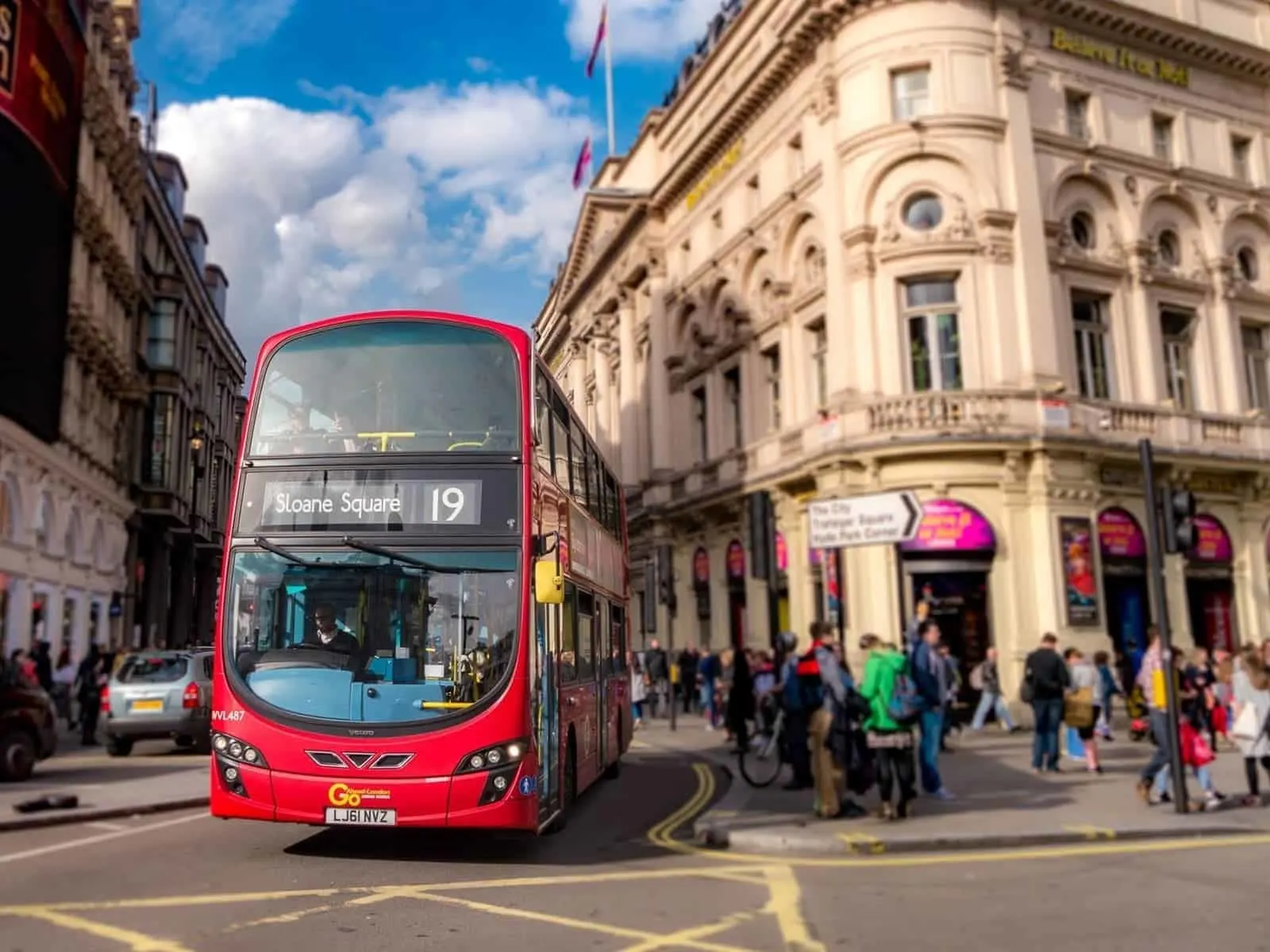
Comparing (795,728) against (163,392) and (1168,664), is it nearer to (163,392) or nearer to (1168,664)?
(1168,664)

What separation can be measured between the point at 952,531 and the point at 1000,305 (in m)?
5.34

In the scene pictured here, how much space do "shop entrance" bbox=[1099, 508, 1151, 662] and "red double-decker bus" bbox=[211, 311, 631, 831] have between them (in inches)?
767

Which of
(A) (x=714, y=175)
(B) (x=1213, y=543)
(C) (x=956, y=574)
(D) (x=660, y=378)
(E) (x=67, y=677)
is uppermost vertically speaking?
(A) (x=714, y=175)

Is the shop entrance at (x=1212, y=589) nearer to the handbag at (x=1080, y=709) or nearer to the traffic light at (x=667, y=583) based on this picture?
the traffic light at (x=667, y=583)

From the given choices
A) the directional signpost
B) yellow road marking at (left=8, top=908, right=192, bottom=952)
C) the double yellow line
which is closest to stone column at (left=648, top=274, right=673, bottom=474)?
the double yellow line

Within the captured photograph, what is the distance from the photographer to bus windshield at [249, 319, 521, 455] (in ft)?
30.2

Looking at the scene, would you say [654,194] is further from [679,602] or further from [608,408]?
[679,602]

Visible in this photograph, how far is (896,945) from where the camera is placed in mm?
6312

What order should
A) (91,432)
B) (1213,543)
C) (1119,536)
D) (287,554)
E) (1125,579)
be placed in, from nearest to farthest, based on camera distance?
(287,554) < (1119,536) < (1125,579) < (1213,543) < (91,432)

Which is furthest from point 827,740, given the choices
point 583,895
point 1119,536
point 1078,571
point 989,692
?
point 1119,536

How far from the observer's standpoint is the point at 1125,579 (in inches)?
1031

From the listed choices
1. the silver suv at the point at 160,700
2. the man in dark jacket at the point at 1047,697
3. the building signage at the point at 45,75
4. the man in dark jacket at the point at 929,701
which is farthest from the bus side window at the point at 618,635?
the building signage at the point at 45,75

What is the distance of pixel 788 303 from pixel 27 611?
888 inches

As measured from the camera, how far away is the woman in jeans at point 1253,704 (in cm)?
1115
